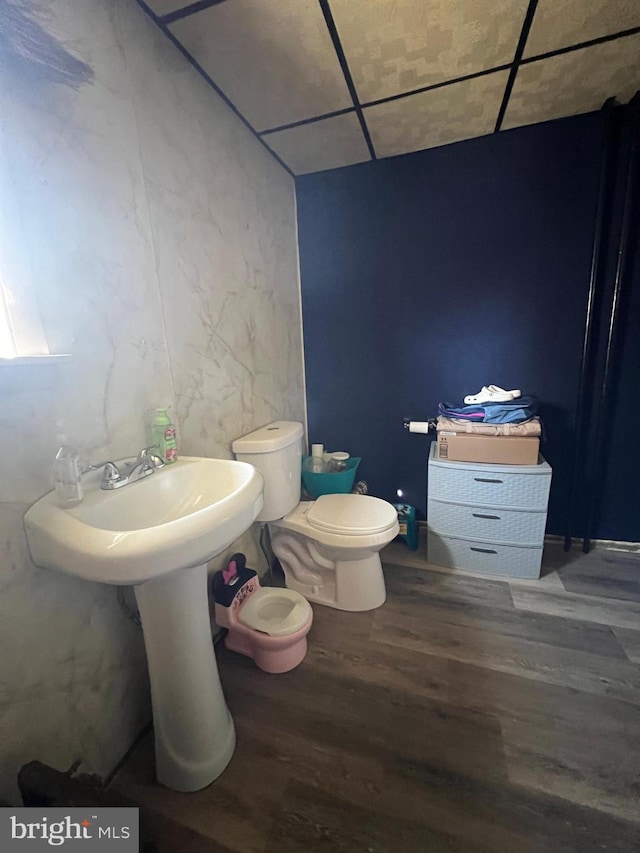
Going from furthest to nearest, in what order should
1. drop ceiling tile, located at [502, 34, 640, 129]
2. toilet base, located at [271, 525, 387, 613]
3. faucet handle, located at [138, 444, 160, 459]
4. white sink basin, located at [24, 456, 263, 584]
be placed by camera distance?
toilet base, located at [271, 525, 387, 613] → drop ceiling tile, located at [502, 34, 640, 129] → faucet handle, located at [138, 444, 160, 459] → white sink basin, located at [24, 456, 263, 584]

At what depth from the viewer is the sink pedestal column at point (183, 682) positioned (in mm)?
810

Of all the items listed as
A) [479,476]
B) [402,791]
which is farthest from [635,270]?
[402,791]

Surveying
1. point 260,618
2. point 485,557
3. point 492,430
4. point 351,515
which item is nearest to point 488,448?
point 492,430

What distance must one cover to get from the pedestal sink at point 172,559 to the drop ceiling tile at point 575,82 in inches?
69.7

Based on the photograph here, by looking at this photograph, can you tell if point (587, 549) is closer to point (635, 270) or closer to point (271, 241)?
point (635, 270)

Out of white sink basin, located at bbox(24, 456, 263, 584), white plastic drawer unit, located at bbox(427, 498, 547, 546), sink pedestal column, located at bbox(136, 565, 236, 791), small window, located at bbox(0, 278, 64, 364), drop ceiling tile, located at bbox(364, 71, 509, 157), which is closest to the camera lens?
white sink basin, located at bbox(24, 456, 263, 584)

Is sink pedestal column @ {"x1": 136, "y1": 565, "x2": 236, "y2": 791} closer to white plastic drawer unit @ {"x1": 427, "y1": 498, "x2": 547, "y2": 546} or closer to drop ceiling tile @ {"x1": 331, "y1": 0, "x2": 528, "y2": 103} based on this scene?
white plastic drawer unit @ {"x1": 427, "y1": 498, "x2": 547, "y2": 546}

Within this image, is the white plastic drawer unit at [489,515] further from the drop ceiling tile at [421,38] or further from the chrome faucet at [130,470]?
the drop ceiling tile at [421,38]

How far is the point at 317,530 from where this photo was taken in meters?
1.46

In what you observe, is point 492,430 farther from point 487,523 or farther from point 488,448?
point 487,523

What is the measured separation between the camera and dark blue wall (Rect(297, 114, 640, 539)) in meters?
1.63

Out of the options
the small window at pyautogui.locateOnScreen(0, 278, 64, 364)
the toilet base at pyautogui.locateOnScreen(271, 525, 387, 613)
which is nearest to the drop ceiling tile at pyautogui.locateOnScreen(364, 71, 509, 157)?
the small window at pyautogui.locateOnScreen(0, 278, 64, 364)

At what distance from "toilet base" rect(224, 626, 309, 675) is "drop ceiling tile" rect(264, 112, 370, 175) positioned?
80.9 inches

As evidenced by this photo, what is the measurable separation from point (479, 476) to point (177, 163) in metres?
1.71
